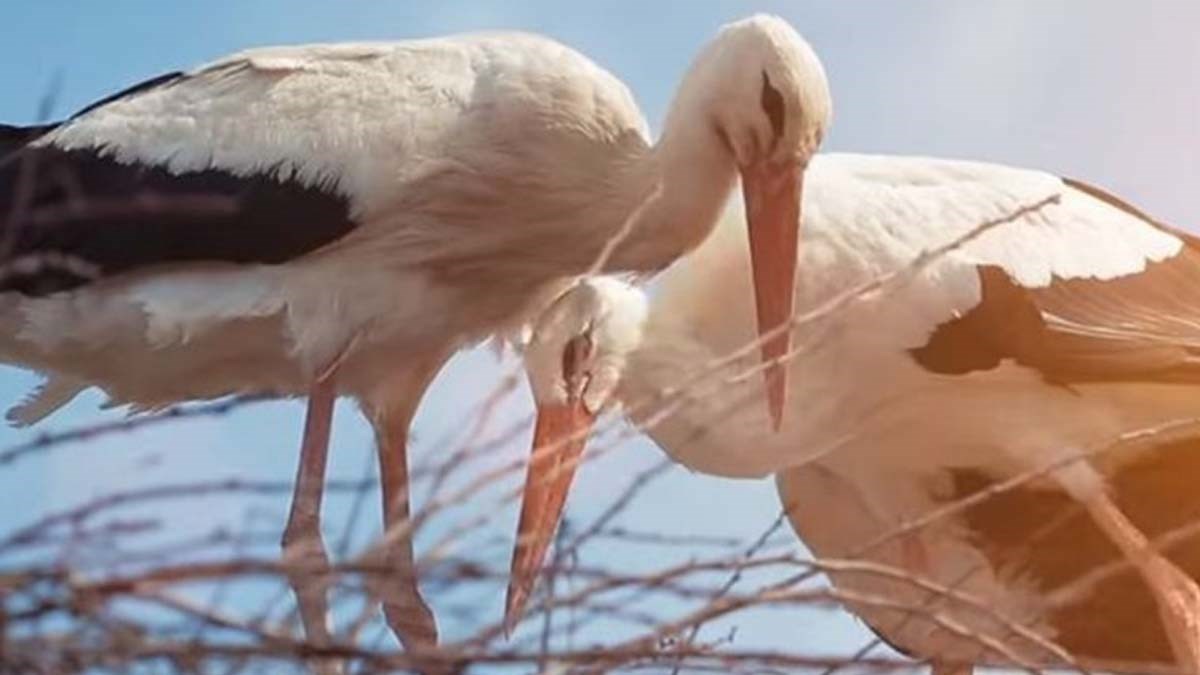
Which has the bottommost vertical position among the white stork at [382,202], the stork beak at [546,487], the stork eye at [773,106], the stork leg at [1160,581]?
the stork leg at [1160,581]

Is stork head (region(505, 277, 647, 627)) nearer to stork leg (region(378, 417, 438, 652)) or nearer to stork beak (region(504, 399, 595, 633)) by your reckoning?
stork beak (region(504, 399, 595, 633))

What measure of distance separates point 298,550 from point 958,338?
368 cm

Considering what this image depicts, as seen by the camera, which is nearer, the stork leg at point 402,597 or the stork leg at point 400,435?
the stork leg at point 402,597

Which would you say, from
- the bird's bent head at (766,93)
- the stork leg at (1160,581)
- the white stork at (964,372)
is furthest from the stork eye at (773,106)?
the stork leg at (1160,581)

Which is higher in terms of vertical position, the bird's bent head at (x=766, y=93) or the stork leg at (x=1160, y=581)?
the bird's bent head at (x=766, y=93)

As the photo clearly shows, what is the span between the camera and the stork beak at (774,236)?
19.2 ft

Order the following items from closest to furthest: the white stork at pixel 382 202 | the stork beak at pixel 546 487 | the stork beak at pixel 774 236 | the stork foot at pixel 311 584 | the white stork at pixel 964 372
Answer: the stork foot at pixel 311 584 < the stork beak at pixel 546 487 < the stork beak at pixel 774 236 < the white stork at pixel 382 202 < the white stork at pixel 964 372

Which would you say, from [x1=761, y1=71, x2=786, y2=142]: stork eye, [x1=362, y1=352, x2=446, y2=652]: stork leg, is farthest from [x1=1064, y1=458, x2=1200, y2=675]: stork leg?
[x1=362, y1=352, x2=446, y2=652]: stork leg

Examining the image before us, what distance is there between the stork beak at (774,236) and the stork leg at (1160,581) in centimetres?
107

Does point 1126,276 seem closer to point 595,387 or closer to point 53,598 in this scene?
point 595,387

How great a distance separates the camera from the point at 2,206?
612 centimetres

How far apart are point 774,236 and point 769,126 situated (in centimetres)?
23

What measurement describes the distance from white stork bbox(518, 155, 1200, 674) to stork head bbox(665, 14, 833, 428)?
1.12 feet

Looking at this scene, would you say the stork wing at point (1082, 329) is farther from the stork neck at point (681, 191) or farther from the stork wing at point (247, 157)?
the stork wing at point (247, 157)
